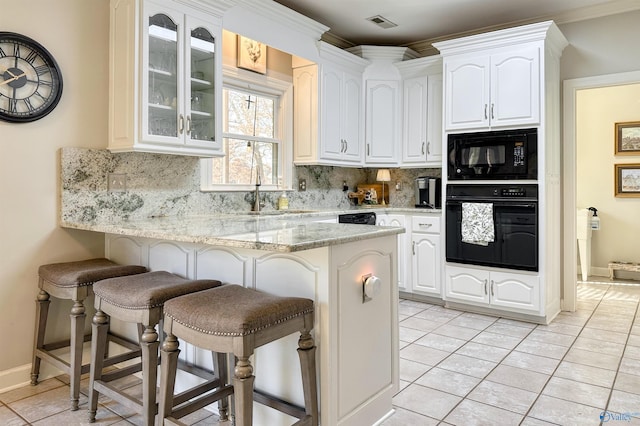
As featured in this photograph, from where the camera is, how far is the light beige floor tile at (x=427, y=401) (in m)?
2.24

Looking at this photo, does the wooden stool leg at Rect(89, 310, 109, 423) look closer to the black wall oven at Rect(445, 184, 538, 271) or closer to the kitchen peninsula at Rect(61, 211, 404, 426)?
the kitchen peninsula at Rect(61, 211, 404, 426)

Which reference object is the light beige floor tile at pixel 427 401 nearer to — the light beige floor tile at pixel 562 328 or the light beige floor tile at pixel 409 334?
the light beige floor tile at pixel 409 334

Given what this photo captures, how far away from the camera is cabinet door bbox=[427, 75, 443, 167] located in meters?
4.47

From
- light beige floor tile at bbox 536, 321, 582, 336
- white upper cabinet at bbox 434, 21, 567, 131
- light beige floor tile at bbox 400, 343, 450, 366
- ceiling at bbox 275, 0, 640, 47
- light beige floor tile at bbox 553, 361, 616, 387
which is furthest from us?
ceiling at bbox 275, 0, 640, 47

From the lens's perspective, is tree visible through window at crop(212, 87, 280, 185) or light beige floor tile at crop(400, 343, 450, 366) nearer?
light beige floor tile at crop(400, 343, 450, 366)

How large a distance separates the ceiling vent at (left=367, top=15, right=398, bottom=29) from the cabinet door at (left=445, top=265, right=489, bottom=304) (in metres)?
2.44

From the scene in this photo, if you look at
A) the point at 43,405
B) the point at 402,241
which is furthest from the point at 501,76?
the point at 43,405

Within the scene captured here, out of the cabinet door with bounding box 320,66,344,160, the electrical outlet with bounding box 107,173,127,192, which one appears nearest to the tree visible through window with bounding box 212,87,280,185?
the cabinet door with bounding box 320,66,344,160

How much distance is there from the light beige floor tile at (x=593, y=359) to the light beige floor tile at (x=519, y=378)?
0.41 meters

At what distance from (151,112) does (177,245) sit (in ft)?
2.89

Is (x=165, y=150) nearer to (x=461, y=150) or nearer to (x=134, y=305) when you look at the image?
(x=134, y=305)

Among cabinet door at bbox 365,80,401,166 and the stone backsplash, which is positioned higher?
cabinet door at bbox 365,80,401,166

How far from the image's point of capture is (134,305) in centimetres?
189

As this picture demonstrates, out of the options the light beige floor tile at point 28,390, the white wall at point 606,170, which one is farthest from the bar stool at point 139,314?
the white wall at point 606,170
